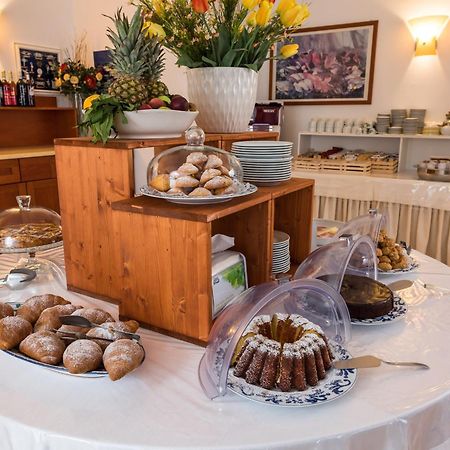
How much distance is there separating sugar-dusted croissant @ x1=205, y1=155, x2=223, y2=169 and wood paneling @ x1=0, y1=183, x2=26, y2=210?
2791 mm

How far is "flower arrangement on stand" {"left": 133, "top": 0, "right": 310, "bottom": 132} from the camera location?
46.9 inches

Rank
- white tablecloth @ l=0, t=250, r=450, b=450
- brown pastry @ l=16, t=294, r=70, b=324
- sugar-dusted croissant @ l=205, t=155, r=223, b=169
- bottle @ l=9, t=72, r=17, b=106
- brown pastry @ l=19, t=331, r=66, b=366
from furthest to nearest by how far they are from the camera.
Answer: bottle @ l=9, t=72, r=17, b=106
sugar-dusted croissant @ l=205, t=155, r=223, b=169
brown pastry @ l=16, t=294, r=70, b=324
brown pastry @ l=19, t=331, r=66, b=366
white tablecloth @ l=0, t=250, r=450, b=450

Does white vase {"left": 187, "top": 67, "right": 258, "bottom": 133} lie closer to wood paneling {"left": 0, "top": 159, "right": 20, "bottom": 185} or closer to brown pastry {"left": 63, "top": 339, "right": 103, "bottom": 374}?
brown pastry {"left": 63, "top": 339, "right": 103, "bottom": 374}

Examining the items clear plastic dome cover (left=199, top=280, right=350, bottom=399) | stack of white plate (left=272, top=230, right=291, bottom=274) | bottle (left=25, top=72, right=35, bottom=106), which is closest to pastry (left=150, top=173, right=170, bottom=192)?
clear plastic dome cover (left=199, top=280, right=350, bottom=399)

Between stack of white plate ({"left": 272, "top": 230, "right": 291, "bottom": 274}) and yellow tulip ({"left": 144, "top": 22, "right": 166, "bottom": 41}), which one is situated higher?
yellow tulip ({"left": 144, "top": 22, "right": 166, "bottom": 41})

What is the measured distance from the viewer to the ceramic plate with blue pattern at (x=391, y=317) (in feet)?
3.22

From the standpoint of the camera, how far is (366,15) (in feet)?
11.9

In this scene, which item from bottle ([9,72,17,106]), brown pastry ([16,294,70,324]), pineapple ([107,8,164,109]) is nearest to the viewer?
brown pastry ([16,294,70,324])

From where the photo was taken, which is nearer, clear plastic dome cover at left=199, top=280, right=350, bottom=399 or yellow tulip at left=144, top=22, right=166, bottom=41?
clear plastic dome cover at left=199, top=280, right=350, bottom=399

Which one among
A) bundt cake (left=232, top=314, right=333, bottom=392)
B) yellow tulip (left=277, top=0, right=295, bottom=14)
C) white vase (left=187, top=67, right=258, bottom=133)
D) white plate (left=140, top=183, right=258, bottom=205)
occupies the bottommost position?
bundt cake (left=232, top=314, right=333, bottom=392)

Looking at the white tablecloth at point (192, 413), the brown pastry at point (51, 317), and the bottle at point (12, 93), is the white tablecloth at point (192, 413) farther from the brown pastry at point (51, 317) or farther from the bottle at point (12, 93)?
the bottle at point (12, 93)

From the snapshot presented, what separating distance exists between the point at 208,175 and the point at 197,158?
0.23 ft

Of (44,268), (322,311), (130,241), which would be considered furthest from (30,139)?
(322,311)

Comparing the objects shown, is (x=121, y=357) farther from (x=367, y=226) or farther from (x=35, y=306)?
(x=367, y=226)
